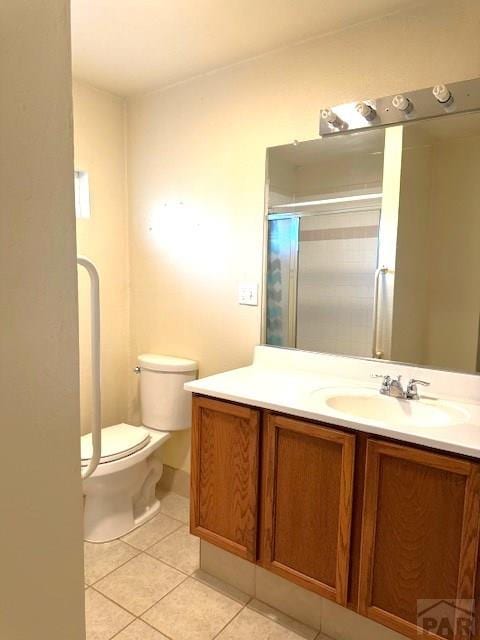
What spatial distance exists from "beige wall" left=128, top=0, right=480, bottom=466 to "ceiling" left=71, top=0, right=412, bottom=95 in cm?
8

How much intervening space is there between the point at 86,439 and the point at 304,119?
6.29 ft

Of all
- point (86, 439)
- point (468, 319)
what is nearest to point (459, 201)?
point (468, 319)

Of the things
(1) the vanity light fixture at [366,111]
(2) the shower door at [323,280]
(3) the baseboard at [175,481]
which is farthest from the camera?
(3) the baseboard at [175,481]

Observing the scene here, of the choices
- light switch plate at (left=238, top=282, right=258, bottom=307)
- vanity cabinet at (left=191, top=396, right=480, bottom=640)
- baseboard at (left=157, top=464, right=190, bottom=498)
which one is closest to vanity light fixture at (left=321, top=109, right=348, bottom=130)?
light switch plate at (left=238, top=282, right=258, bottom=307)

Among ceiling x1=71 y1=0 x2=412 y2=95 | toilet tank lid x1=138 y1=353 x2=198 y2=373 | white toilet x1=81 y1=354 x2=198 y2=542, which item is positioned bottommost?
white toilet x1=81 y1=354 x2=198 y2=542

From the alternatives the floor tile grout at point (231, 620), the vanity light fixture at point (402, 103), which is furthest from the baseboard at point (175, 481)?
the vanity light fixture at point (402, 103)

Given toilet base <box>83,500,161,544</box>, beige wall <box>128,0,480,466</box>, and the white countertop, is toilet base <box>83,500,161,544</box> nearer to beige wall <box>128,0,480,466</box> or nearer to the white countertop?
beige wall <box>128,0,480,466</box>

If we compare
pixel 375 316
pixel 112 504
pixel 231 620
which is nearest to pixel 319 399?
pixel 375 316

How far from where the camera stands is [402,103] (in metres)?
1.69

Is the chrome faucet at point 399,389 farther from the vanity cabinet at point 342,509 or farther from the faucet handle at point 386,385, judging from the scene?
the vanity cabinet at point 342,509

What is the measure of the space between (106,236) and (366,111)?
1.59 m

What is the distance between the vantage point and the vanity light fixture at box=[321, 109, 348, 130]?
72.6 inches

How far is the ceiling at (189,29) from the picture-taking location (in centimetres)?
168

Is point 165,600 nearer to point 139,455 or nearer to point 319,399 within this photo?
point 139,455
